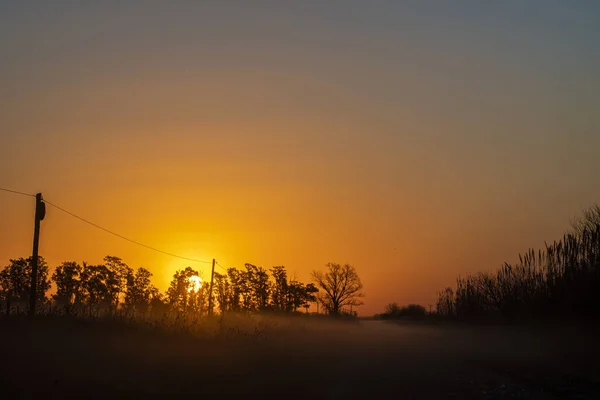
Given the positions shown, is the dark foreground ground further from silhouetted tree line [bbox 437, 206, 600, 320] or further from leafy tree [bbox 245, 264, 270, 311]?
leafy tree [bbox 245, 264, 270, 311]

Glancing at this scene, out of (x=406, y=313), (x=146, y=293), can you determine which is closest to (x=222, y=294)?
(x=146, y=293)

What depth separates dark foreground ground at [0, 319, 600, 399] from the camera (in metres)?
15.6

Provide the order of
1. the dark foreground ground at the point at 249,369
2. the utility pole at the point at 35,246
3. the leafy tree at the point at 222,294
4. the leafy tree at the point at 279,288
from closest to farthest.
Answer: the dark foreground ground at the point at 249,369
the utility pole at the point at 35,246
the leafy tree at the point at 222,294
the leafy tree at the point at 279,288

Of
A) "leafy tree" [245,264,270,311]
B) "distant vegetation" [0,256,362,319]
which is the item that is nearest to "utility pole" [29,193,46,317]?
"distant vegetation" [0,256,362,319]

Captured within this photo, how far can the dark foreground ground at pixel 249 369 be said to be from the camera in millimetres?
15609

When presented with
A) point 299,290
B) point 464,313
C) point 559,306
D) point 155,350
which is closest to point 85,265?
point 299,290

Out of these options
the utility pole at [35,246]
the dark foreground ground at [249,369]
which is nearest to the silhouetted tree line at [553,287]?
the dark foreground ground at [249,369]

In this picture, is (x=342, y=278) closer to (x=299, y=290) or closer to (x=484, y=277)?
(x=299, y=290)

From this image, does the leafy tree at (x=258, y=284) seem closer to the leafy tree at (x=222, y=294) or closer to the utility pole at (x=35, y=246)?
the leafy tree at (x=222, y=294)

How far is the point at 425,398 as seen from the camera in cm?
1582

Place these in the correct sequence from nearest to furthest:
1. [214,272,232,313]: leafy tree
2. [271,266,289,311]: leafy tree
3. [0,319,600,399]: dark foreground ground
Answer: [0,319,600,399]: dark foreground ground < [214,272,232,313]: leafy tree < [271,266,289,311]: leafy tree

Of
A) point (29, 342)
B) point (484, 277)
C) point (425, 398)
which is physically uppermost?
point (484, 277)

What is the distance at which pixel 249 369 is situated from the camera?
63.3 feet

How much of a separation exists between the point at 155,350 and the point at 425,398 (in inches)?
395
